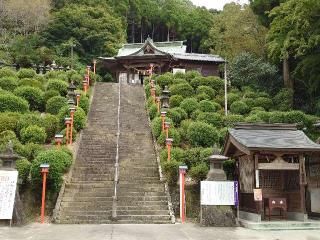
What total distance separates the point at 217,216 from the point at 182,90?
57.8 feet

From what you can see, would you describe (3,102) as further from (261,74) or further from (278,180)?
(261,74)

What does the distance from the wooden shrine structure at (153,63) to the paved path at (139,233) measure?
29959mm

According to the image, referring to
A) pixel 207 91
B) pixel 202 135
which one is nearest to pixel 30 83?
pixel 207 91

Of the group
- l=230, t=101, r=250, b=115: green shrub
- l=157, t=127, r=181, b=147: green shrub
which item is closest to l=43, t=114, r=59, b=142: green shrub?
l=157, t=127, r=181, b=147: green shrub

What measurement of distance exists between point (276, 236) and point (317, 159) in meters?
4.74

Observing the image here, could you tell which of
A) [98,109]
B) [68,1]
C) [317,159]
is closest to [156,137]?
[98,109]

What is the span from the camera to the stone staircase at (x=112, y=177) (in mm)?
14906

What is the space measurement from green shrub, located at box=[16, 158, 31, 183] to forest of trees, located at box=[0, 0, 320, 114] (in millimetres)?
14989

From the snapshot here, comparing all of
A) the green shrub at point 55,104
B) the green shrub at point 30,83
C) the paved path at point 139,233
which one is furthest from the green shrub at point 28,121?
the paved path at point 139,233

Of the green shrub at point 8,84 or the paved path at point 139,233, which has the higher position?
the green shrub at point 8,84

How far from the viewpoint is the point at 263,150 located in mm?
13812

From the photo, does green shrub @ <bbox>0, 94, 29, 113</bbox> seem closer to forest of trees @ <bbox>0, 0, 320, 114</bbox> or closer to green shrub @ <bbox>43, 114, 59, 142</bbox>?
green shrub @ <bbox>43, 114, 59, 142</bbox>

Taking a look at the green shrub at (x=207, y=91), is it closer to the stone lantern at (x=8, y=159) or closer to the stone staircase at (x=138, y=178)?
the stone staircase at (x=138, y=178)

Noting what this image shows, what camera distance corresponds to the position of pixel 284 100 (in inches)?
1175
